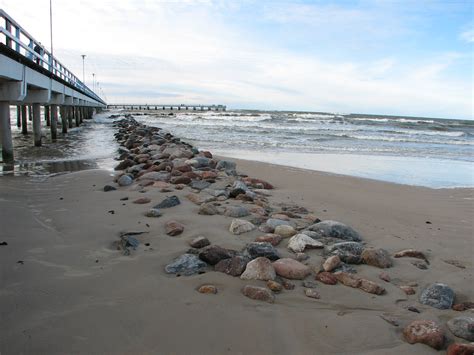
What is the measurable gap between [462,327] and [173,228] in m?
2.52

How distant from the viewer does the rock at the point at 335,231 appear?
3.99 meters

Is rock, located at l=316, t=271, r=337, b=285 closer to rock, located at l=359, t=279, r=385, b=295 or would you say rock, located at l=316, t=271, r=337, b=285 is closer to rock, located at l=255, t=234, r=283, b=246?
rock, located at l=359, t=279, r=385, b=295

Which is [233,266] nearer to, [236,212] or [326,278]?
[326,278]

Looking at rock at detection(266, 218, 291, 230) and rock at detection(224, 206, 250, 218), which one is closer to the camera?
rock at detection(266, 218, 291, 230)

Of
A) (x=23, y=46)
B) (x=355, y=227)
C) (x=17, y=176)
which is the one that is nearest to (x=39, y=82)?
(x=23, y=46)

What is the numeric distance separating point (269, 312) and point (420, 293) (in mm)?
1247

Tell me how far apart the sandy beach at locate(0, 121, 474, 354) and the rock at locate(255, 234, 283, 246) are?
0.19ft

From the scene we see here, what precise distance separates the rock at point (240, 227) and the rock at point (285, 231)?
0.89 ft

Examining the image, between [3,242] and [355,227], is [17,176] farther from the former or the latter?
[355,227]

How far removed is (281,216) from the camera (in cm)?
460

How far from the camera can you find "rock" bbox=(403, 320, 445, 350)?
86.5 inches

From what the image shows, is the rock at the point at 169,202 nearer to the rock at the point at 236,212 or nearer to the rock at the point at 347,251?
the rock at the point at 236,212

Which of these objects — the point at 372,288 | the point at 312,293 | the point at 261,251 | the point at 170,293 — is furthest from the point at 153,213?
the point at 372,288

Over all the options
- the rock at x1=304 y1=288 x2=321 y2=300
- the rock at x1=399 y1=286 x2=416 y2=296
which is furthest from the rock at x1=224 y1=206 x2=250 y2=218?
the rock at x1=399 y1=286 x2=416 y2=296
